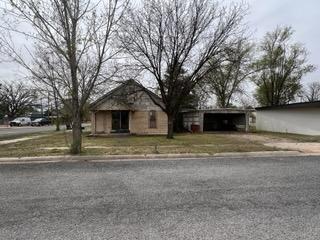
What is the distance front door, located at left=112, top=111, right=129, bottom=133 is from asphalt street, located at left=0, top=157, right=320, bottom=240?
A: 20.0 metres

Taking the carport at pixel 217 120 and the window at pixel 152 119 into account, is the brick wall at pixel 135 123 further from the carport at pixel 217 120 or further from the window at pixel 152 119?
the carport at pixel 217 120

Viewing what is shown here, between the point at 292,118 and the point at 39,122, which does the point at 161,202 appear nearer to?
the point at 292,118

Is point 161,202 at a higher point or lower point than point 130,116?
lower

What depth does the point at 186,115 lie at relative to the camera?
3922 cm

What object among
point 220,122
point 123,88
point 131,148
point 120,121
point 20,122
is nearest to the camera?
point 131,148

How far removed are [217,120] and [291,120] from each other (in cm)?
998

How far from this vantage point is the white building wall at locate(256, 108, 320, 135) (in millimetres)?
28978

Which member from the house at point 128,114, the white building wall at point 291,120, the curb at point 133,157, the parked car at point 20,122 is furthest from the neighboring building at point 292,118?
the parked car at point 20,122

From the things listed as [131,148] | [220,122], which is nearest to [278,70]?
[220,122]

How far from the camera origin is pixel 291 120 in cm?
3253

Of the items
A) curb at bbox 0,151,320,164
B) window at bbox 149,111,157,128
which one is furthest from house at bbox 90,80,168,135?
curb at bbox 0,151,320,164

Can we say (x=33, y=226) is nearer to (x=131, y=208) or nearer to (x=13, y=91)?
(x=131, y=208)

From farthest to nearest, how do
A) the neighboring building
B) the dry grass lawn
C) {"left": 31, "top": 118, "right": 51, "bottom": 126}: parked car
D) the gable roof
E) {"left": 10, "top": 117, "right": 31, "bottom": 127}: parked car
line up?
{"left": 31, "top": 118, "right": 51, "bottom": 126}: parked car
{"left": 10, "top": 117, "right": 31, "bottom": 127}: parked car
the neighboring building
the gable roof
the dry grass lawn

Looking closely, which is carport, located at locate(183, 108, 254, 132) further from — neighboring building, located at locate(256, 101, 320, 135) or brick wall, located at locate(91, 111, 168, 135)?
brick wall, located at locate(91, 111, 168, 135)
